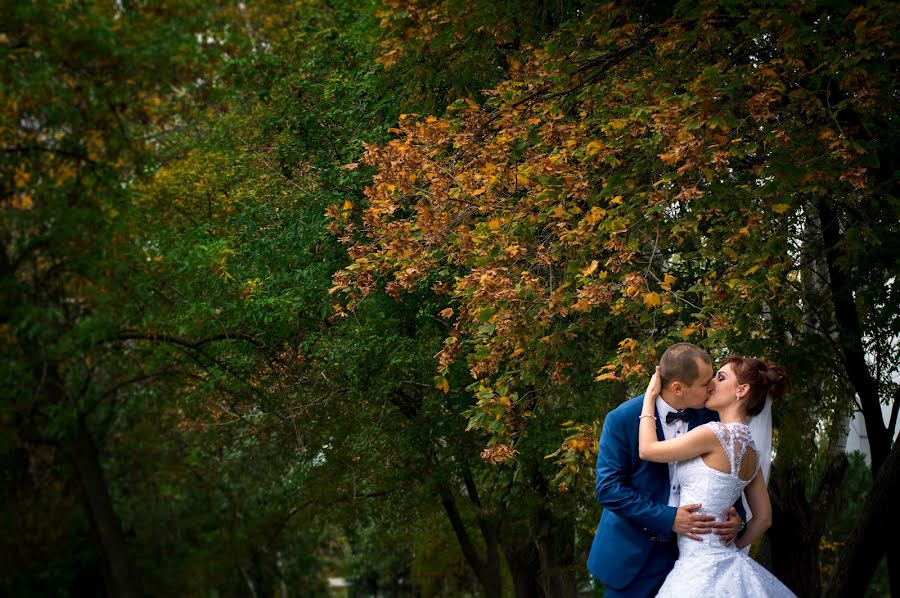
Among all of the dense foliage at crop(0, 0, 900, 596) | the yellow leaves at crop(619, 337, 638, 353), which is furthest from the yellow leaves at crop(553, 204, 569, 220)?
the yellow leaves at crop(619, 337, 638, 353)

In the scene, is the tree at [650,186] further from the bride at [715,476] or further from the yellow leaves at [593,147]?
the bride at [715,476]

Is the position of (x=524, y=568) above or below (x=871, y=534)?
above

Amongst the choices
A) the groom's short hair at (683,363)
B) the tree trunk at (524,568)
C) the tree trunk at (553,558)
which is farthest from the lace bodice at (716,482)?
the tree trunk at (524,568)

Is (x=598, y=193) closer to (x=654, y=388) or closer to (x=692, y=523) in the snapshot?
(x=654, y=388)

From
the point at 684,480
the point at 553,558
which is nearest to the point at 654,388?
the point at 684,480

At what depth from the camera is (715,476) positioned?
5422mm

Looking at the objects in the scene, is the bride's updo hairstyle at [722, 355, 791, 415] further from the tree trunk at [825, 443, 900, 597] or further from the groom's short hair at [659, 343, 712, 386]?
the tree trunk at [825, 443, 900, 597]

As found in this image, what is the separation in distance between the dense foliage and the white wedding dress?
11.0ft

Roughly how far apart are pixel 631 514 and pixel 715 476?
46 centimetres

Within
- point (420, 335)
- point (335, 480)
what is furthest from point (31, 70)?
point (335, 480)

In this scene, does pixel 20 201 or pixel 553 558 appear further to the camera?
pixel 553 558

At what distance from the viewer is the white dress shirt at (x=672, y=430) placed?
5508 mm

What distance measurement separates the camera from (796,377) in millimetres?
11406

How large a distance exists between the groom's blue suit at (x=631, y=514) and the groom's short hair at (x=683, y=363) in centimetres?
30
